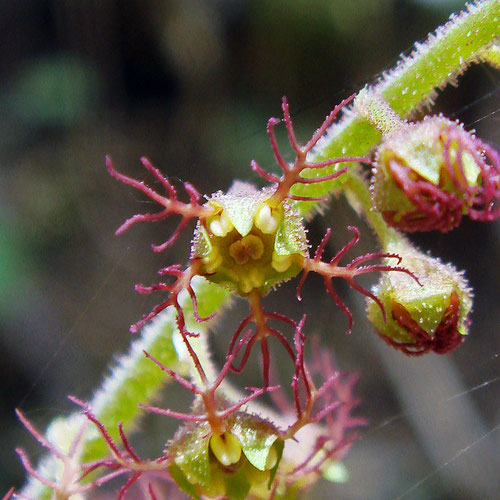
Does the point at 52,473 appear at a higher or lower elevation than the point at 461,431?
higher

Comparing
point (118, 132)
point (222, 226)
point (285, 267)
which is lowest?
point (285, 267)

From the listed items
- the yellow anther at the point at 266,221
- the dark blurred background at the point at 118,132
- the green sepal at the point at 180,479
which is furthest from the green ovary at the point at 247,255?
the dark blurred background at the point at 118,132

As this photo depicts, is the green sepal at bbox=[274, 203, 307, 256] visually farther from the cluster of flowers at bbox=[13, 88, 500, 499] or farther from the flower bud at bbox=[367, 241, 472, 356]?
the flower bud at bbox=[367, 241, 472, 356]

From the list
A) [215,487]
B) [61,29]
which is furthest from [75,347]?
[215,487]

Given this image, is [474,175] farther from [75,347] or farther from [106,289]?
[75,347]

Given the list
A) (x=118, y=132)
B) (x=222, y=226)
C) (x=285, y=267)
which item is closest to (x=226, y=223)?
(x=222, y=226)

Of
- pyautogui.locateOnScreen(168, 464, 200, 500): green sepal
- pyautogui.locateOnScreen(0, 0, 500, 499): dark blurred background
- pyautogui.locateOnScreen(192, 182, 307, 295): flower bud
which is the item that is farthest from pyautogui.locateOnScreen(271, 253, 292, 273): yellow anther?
pyautogui.locateOnScreen(0, 0, 500, 499): dark blurred background

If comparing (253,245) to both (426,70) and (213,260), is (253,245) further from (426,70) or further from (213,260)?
(426,70)
